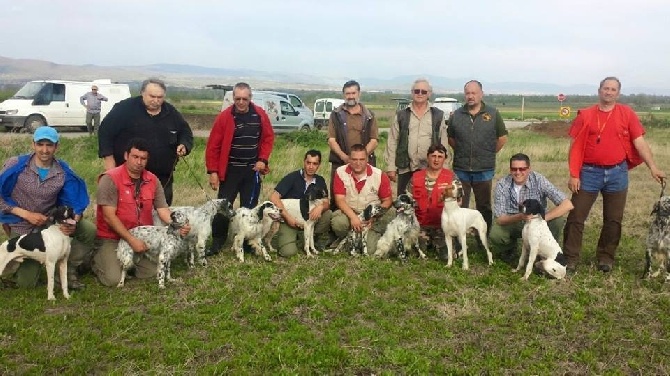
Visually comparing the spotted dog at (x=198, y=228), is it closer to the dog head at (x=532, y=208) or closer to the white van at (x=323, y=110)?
the dog head at (x=532, y=208)

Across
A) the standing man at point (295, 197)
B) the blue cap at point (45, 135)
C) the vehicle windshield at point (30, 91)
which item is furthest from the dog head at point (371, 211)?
the vehicle windshield at point (30, 91)

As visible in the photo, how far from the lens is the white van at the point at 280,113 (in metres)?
24.4

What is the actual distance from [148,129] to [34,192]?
148cm

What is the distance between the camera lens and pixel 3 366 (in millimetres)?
4266

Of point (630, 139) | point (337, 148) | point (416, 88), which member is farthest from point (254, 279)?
point (630, 139)

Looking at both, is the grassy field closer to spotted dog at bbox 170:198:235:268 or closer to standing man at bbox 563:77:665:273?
spotted dog at bbox 170:198:235:268

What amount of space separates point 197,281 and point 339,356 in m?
2.41

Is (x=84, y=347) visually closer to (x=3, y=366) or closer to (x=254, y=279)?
(x=3, y=366)

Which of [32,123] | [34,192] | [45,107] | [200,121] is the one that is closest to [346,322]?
[34,192]

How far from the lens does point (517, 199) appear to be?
697 cm

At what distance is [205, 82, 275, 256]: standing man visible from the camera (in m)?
7.42

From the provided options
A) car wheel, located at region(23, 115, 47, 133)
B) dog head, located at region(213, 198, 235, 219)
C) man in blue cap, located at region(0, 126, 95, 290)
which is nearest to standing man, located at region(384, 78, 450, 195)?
dog head, located at region(213, 198, 235, 219)

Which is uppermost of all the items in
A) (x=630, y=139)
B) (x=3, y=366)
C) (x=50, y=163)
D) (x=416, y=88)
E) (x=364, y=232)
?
(x=416, y=88)

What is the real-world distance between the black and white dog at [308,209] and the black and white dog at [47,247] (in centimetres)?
287
